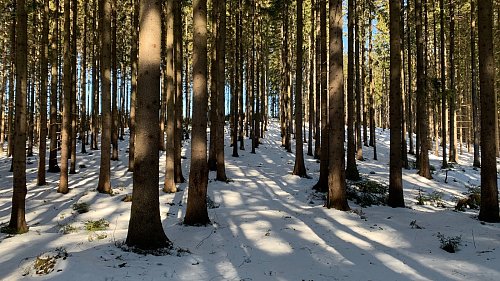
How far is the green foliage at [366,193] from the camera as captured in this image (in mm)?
11453

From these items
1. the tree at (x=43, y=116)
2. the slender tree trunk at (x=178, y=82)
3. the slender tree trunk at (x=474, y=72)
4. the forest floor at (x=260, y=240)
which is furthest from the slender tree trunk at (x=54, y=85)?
the slender tree trunk at (x=474, y=72)

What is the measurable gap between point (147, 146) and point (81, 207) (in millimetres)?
5977

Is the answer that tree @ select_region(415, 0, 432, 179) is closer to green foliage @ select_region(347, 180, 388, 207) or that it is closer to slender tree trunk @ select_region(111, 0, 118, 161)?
green foliage @ select_region(347, 180, 388, 207)

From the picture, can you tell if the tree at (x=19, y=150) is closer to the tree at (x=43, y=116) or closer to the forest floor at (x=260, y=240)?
the forest floor at (x=260, y=240)

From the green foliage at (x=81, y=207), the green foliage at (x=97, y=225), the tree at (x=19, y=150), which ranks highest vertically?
the tree at (x=19, y=150)

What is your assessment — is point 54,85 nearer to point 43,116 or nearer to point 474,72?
point 43,116

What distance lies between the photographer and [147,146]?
6090 millimetres

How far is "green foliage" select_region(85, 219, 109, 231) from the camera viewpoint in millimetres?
8031

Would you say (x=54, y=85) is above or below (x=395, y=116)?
above

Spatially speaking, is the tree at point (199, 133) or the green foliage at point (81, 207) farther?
the green foliage at point (81, 207)

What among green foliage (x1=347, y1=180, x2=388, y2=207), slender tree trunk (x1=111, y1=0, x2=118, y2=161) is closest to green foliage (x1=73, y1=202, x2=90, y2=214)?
green foliage (x1=347, y1=180, x2=388, y2=207)

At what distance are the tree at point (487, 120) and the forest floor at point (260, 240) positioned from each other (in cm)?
56

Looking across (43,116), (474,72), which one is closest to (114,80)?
(43,116)

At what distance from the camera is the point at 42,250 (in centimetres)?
582
